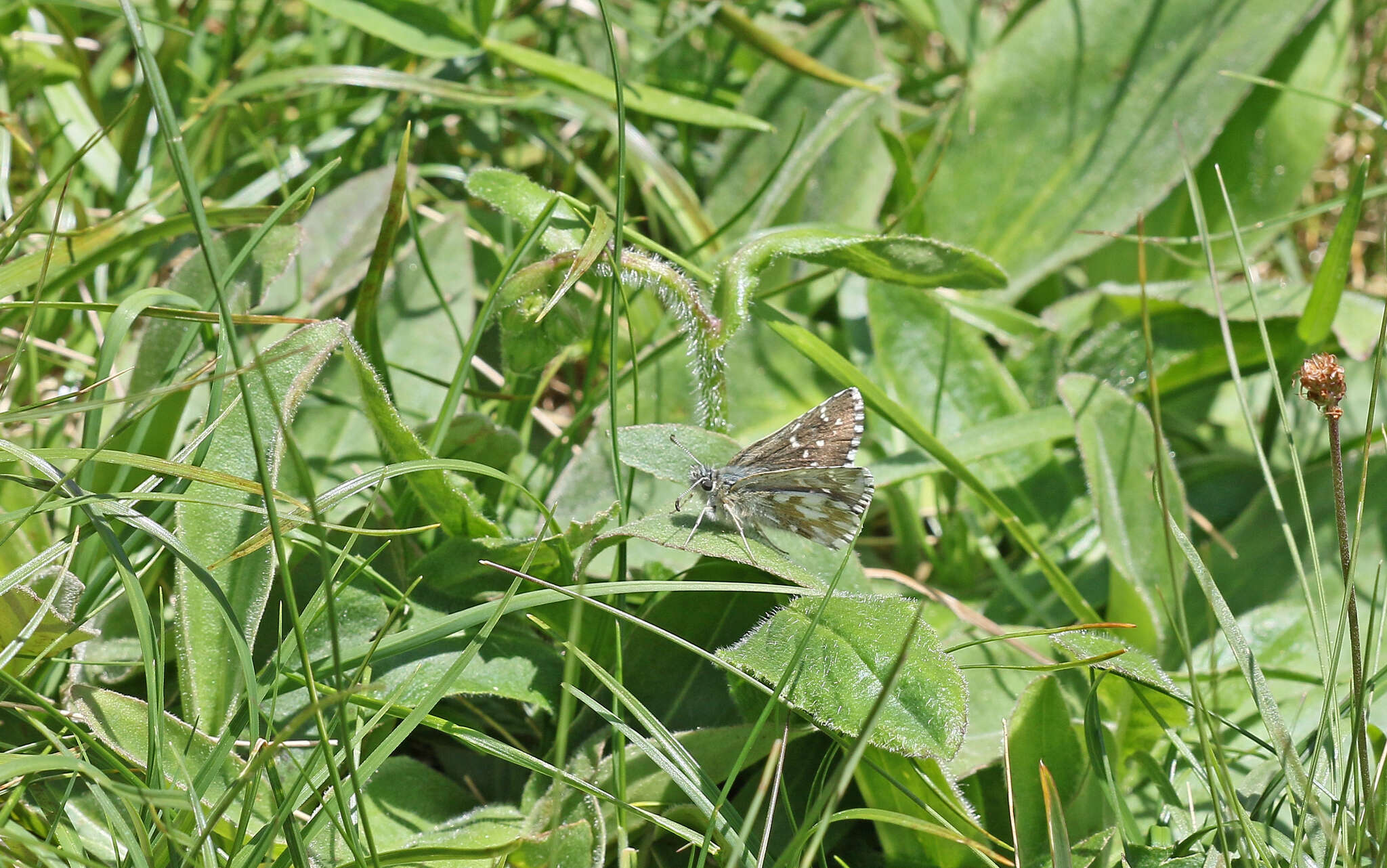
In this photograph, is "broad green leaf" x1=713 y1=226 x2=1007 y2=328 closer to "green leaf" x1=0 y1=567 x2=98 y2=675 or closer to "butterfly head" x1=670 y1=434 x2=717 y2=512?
"butterfly head" x1=670 y1=434 x2=717 y2=512

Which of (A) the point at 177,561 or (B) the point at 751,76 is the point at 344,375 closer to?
(A) the point at 177,561

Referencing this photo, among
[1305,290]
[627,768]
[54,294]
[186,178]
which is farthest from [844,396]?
[54,294]

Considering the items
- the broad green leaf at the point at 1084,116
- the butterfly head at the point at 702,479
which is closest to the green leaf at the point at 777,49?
the broad green leaf at the point at 1084,116

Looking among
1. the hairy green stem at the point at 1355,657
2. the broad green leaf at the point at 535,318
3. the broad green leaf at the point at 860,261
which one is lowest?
the hairy green stem at the point at 1355,657

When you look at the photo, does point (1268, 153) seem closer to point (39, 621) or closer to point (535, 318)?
point (535, 318)

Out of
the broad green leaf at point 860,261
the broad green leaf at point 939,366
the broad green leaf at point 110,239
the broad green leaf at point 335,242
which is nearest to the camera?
the broad green leaf at point 860,261

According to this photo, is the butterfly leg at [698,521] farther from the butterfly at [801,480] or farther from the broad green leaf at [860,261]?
the broad green leaf at [860,261]

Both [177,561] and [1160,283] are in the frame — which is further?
[1160,283]
